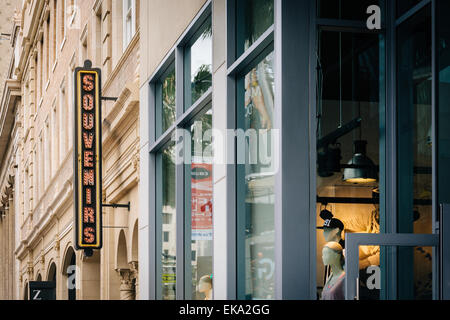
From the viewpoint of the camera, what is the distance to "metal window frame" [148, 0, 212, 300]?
12352 millimetres

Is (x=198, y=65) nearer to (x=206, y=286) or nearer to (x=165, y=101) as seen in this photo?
(x=165, y=101)

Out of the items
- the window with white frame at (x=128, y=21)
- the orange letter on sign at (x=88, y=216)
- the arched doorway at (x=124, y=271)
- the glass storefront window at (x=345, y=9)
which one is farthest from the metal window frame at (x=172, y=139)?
the orange letter on sign at (x=88, y=216)

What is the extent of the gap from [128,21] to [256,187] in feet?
34.5

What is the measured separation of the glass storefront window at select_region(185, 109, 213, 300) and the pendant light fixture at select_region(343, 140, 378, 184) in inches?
138

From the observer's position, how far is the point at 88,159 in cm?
2116

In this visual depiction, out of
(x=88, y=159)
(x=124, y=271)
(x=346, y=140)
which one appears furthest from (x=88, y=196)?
(x=346, y=140)

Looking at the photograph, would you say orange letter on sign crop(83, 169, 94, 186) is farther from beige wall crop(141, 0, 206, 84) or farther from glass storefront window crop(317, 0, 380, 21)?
glass storefront window crop(317, 0, 380, 21)

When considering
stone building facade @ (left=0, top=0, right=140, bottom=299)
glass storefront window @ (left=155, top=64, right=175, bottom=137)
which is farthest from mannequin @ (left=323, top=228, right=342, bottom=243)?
stone building facade @ (left=0, top=0, right=140, bottom=299)

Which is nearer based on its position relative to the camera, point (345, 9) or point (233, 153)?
point (345, 9)

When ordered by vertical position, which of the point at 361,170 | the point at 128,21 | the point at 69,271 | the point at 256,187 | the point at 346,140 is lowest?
the point at 69,271

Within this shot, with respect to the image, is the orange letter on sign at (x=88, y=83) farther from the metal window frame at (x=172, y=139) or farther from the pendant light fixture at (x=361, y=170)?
the pendant light fixture at (x=361, y=170)

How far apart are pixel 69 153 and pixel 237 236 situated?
17741 mm

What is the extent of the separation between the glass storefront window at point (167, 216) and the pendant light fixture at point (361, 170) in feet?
17.8

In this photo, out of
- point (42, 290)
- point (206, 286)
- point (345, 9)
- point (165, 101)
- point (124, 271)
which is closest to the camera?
point (345, 9)
